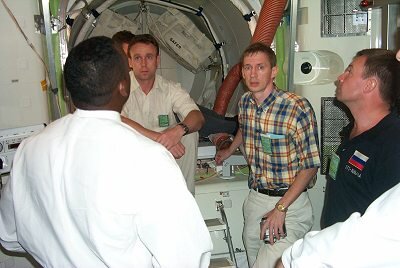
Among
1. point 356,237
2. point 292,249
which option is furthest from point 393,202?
point 292,249

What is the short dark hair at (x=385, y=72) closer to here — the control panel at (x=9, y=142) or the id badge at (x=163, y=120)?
the id badge at (x=163, y=120)

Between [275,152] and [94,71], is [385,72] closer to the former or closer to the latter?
[275,152]

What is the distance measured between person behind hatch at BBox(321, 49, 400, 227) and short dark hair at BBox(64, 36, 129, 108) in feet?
3.90

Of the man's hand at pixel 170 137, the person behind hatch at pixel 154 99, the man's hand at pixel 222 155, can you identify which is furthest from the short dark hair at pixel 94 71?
the man's hand at pixel 222 155

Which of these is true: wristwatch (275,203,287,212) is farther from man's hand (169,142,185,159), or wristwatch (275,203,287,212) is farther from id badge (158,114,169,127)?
id badge (158,114,169,127)

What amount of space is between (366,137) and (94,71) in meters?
1.31

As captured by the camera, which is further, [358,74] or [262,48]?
[262,48]

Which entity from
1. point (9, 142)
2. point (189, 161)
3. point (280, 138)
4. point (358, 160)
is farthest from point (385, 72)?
point (9, 142)

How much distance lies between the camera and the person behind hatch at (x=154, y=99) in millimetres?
2604

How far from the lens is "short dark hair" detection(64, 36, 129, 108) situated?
1.27 metres

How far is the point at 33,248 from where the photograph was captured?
1479mm

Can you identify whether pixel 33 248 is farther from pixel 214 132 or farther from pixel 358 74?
pixel 214 132

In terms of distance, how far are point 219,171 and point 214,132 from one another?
1.27ft

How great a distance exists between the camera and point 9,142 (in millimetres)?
2367
